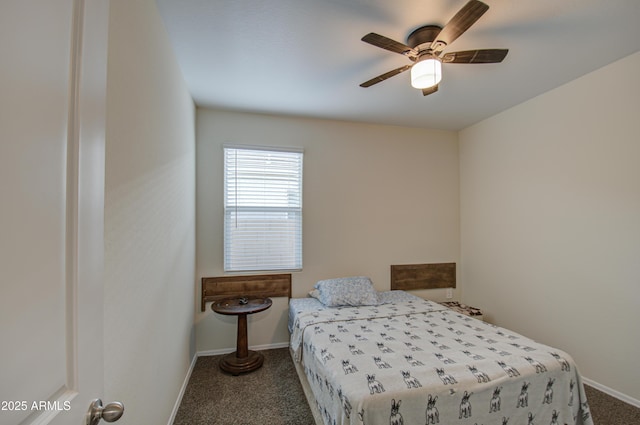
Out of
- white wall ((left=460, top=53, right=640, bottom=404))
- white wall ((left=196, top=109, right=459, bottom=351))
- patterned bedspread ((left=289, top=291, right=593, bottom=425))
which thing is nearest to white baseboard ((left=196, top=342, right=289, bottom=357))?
white wall ((left=196, top=109, right=459, bottom=351))

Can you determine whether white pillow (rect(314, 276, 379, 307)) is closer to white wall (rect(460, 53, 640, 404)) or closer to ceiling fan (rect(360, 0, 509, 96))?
white wall (rect(460, 53, 640, 404))

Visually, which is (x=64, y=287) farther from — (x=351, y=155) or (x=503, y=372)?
(x=351, y=155)

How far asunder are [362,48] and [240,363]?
2919 millimetres

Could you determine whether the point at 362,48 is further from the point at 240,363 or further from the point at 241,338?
the point at 240,363

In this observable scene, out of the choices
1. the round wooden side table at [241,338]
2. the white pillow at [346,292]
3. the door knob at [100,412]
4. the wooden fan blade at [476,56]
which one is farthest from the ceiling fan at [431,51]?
the round wooden side table at [241,338]

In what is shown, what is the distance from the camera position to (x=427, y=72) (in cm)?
183

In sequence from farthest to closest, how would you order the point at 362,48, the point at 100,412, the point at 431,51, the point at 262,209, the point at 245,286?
the point at 262,209 → the point at 245,286 → the point at 362,48 → the point at 431,51 → the point at 100,412

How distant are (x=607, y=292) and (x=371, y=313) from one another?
6.39 feet

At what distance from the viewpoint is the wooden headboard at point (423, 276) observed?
3.62 metres

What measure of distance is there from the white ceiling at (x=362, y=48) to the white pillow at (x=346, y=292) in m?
1.97

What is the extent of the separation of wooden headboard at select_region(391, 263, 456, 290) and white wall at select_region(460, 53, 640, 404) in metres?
0.40

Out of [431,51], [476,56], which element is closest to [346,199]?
[431,51]

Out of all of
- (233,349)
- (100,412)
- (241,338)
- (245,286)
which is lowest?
(233,349)

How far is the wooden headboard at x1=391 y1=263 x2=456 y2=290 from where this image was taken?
3623mm
